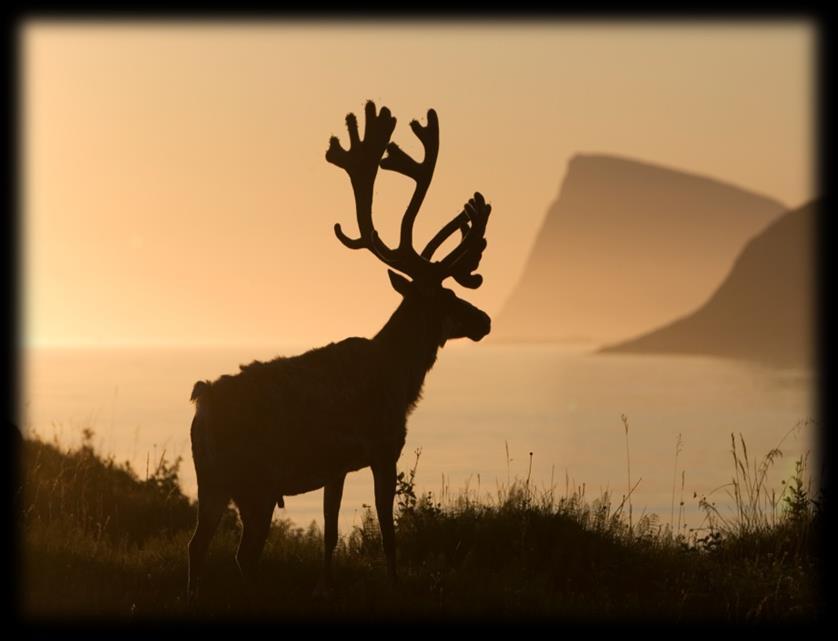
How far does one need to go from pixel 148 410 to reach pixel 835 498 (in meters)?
56.8

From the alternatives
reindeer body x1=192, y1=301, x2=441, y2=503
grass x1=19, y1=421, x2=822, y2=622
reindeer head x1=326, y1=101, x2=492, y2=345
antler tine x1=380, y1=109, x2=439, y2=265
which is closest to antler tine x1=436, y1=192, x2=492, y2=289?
reindeer head x1=326, y1=101, x2=492, y2=345

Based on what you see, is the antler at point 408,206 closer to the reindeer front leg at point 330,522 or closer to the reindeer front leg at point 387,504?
the reindeer front leg at point 387,504

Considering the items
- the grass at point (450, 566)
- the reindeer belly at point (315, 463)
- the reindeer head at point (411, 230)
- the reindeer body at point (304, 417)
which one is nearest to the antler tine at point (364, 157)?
the reindeer head at point (411, 230)

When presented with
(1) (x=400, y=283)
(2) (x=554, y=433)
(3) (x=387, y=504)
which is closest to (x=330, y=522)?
(3) (x=387, y=504)

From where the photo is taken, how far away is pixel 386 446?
448 inches

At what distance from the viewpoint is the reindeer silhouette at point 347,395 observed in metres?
10.3

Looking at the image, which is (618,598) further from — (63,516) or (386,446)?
(63,516)

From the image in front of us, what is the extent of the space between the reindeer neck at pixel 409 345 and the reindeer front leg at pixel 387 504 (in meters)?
0.90

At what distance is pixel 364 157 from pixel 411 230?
38.1 inches

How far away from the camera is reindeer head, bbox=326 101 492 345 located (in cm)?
1261

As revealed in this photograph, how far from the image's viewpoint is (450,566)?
12.2 m

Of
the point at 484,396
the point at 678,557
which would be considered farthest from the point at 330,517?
the point at 484,396

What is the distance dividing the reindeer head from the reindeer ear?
0.07 meters

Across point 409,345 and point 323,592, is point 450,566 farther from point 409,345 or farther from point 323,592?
point 409,345
